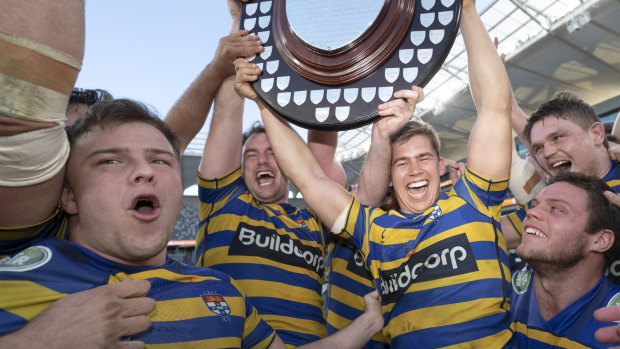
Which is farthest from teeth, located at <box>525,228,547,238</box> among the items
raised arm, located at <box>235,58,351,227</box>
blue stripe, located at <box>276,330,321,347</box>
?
blue stripe, located at <box>276,330,321,347</box>

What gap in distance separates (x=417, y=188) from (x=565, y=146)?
38.2 inches

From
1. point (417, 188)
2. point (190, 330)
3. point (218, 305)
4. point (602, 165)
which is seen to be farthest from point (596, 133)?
point (190, 330)

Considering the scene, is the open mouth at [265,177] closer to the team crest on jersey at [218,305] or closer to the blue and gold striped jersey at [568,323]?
the team crest on jersey at [218,305]

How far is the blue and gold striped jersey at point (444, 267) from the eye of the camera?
4.70 ft

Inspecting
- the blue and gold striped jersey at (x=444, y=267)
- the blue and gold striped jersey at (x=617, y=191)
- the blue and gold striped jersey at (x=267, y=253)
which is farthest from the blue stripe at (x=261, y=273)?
the blue and gold striped jersey at (x=617, y=191)

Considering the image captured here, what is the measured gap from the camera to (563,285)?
1.87 meters

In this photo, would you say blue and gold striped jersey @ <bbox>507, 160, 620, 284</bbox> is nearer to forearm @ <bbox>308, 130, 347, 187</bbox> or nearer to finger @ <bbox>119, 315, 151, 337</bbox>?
forearm @ <bbox>308, 130, 347, 187</bbox>

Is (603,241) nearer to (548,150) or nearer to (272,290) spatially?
(548,150)

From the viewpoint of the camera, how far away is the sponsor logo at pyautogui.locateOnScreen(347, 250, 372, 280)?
1.99 metres

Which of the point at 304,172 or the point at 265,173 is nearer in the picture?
the point at 304,172

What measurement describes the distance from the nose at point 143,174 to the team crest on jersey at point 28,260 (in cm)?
25

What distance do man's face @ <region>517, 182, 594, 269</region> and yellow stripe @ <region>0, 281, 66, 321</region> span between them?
1781 millimetres

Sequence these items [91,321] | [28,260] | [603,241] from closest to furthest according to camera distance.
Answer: [91,321] → [28,260] → [603,241]

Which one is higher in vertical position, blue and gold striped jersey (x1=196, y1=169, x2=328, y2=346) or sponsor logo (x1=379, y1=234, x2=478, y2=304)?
sponsor logo (x1=379, y1=234, x2=478, y2=304)
